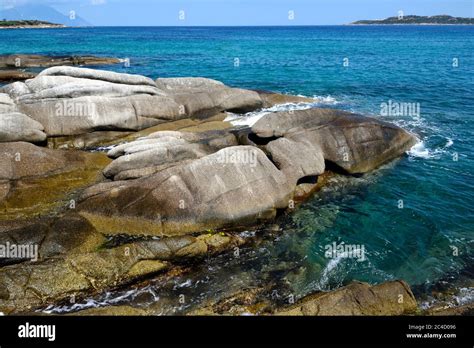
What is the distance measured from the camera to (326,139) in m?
22.6

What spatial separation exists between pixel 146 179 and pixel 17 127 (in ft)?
31.5

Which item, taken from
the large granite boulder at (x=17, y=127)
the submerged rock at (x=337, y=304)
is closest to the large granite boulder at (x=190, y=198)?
the submerged rock at (x=337, y=304)

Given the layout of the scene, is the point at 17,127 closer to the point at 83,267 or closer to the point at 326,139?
the point at 83,267

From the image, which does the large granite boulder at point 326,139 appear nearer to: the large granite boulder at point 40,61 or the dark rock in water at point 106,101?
the dark rock in water at point 106,101

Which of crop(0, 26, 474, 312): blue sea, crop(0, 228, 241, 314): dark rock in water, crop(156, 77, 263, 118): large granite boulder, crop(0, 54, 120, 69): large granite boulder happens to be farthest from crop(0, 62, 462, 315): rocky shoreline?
crop(0, 54, 120, 69): large granite boulder

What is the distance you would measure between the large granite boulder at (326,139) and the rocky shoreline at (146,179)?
0.25 feet

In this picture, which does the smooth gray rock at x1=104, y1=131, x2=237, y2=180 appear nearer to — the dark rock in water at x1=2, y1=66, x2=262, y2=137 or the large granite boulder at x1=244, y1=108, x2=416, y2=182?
the large granite boulder at x1=244, y1=108, x2=416, y2=182

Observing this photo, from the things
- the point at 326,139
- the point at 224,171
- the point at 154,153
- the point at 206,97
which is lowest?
the point at 224,171

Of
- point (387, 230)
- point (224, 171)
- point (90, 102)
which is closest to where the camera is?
point (224, 171)

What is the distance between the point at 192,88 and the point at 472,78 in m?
39.8

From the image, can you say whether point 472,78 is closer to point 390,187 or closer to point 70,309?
point 390,187

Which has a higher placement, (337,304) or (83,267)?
(83,267)

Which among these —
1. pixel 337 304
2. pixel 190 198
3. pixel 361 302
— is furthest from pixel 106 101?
pixel 361 302

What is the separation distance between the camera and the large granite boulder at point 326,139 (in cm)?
2052
